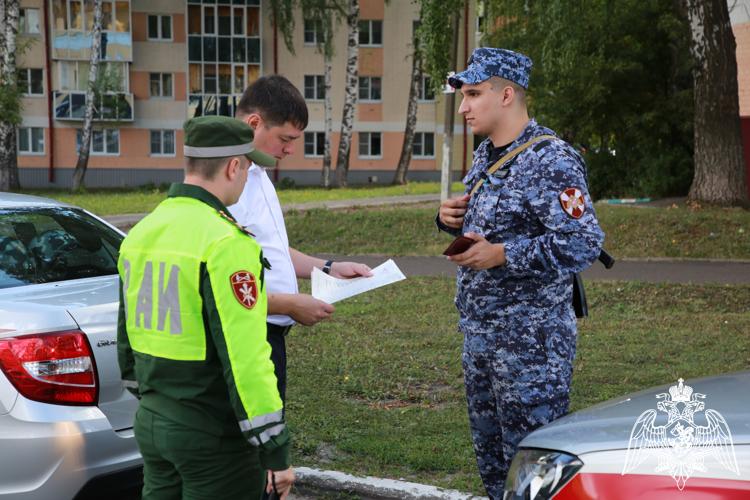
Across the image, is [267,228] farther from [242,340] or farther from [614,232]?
[614,232]

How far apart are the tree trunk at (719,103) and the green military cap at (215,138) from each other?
1477cm

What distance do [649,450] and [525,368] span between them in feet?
3.44

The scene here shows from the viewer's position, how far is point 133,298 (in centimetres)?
290

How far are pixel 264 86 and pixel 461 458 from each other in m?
2.59

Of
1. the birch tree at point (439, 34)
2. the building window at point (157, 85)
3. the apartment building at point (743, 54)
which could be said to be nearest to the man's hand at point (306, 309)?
the birch tree at point (439, 34)

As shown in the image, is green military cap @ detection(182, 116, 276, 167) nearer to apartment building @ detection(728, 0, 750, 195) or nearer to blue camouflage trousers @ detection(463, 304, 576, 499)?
blue camouflage trousers @ detection(463, 304, 576, 499)

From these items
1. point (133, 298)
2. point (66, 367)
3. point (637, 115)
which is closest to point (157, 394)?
point (133, 298)

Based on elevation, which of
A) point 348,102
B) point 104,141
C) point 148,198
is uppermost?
point 348,102

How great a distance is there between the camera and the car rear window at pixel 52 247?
4594 millimetres

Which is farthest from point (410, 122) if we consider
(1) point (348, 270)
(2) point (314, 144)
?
(1) point (348, 270)

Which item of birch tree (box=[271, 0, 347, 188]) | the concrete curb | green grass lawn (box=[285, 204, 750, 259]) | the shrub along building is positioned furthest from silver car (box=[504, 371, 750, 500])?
the shrub along building

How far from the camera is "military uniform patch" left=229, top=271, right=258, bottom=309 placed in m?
2.69

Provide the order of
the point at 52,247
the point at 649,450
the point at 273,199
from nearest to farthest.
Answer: the point at 649,450
the point at 273,199
the point at 52,247

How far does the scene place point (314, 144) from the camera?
46844 millimetres
